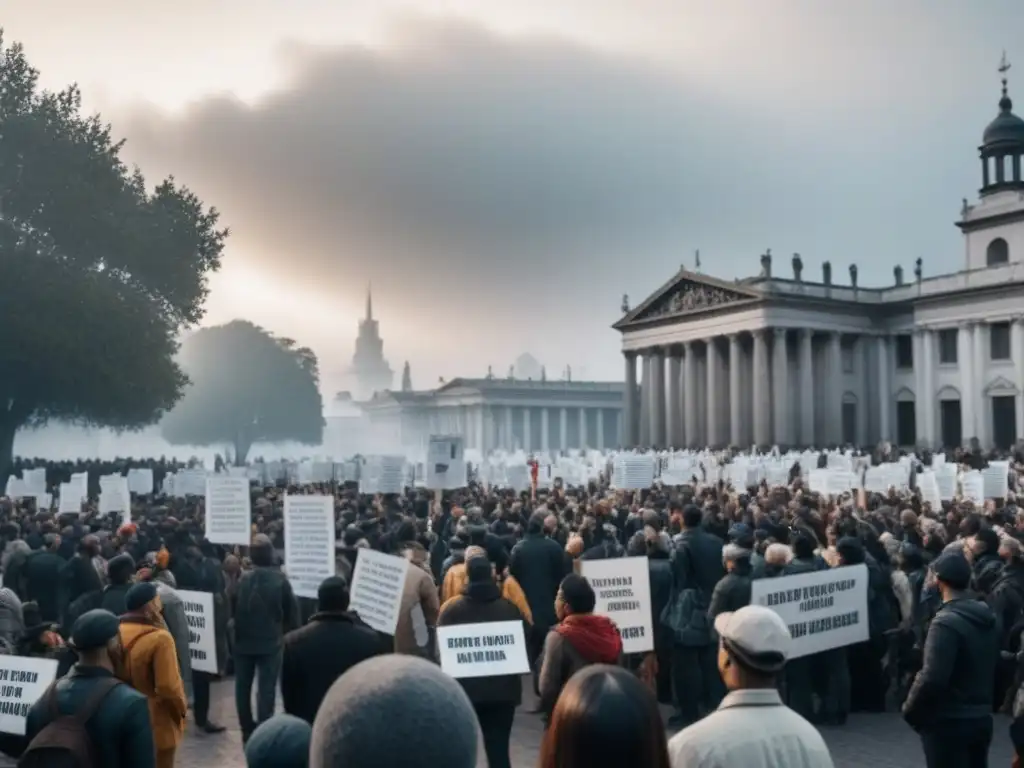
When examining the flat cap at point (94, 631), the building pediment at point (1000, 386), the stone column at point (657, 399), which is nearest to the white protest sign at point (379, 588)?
the flat cap at point (94, 631)

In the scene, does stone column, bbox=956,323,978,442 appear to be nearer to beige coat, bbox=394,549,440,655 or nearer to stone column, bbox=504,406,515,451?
beige coat, bbox=394,549,440,655

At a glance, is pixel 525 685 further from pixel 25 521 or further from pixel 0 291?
pixel 0 291

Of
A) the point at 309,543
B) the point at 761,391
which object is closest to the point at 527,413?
the point at 761,391

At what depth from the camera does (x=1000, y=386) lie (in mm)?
56594

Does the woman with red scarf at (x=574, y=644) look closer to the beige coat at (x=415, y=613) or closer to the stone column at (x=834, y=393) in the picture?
the beige coat at (x=415, y=613)

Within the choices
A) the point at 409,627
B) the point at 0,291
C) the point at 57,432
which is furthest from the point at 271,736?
the point at 57,432

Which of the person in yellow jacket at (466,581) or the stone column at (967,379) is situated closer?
the person in yellow jacket at (466,581)

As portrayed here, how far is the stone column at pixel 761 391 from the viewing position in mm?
62875

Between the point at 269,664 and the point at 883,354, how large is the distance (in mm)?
62736

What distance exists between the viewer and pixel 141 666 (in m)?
6.62

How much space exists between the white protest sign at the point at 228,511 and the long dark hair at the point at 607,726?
11.3 meters

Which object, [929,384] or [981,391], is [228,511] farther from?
[929,384]

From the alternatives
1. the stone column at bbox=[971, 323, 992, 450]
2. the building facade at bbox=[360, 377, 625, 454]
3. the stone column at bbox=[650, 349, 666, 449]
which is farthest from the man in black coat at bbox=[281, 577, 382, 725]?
the building facade at bbox=[360, 377, 625, 454]

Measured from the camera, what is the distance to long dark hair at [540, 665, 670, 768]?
311 cm
